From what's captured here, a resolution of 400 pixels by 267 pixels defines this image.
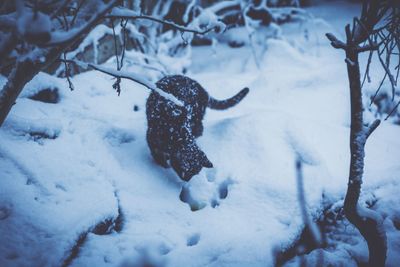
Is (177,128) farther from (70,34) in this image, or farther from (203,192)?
(70,34)

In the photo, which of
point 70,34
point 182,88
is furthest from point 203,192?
point 70,34

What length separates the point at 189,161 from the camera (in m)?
2.77

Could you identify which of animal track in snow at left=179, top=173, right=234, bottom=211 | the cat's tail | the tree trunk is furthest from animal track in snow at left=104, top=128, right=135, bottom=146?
the tree trunk

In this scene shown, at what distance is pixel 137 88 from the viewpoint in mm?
4742

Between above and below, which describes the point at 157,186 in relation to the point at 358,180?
below

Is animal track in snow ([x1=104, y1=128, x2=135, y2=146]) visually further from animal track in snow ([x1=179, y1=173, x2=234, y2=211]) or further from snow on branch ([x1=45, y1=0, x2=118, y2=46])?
snow on branch ([x1=45, y1=0, x2=118, y2=46])

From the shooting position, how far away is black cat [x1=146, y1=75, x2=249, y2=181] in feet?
9.18

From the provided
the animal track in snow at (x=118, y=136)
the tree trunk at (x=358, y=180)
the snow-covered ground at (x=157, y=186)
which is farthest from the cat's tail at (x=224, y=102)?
the tree trunk at (x=358, y=180)

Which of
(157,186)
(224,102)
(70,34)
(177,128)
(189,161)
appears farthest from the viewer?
(224,102)

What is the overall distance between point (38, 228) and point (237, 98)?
112 inches

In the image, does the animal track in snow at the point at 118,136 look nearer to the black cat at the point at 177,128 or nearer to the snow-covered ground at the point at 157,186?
the snow-covered ground at the point at 157,186

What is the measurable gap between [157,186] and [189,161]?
0.55 meters

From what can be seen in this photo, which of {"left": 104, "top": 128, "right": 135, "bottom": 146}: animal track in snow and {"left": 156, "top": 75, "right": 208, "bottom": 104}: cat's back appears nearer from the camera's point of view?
{"left": 156, "top": 75, "right": 208, "bottom": 104}: cat's back

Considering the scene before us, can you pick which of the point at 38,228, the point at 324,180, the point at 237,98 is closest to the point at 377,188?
the point at 324,180
